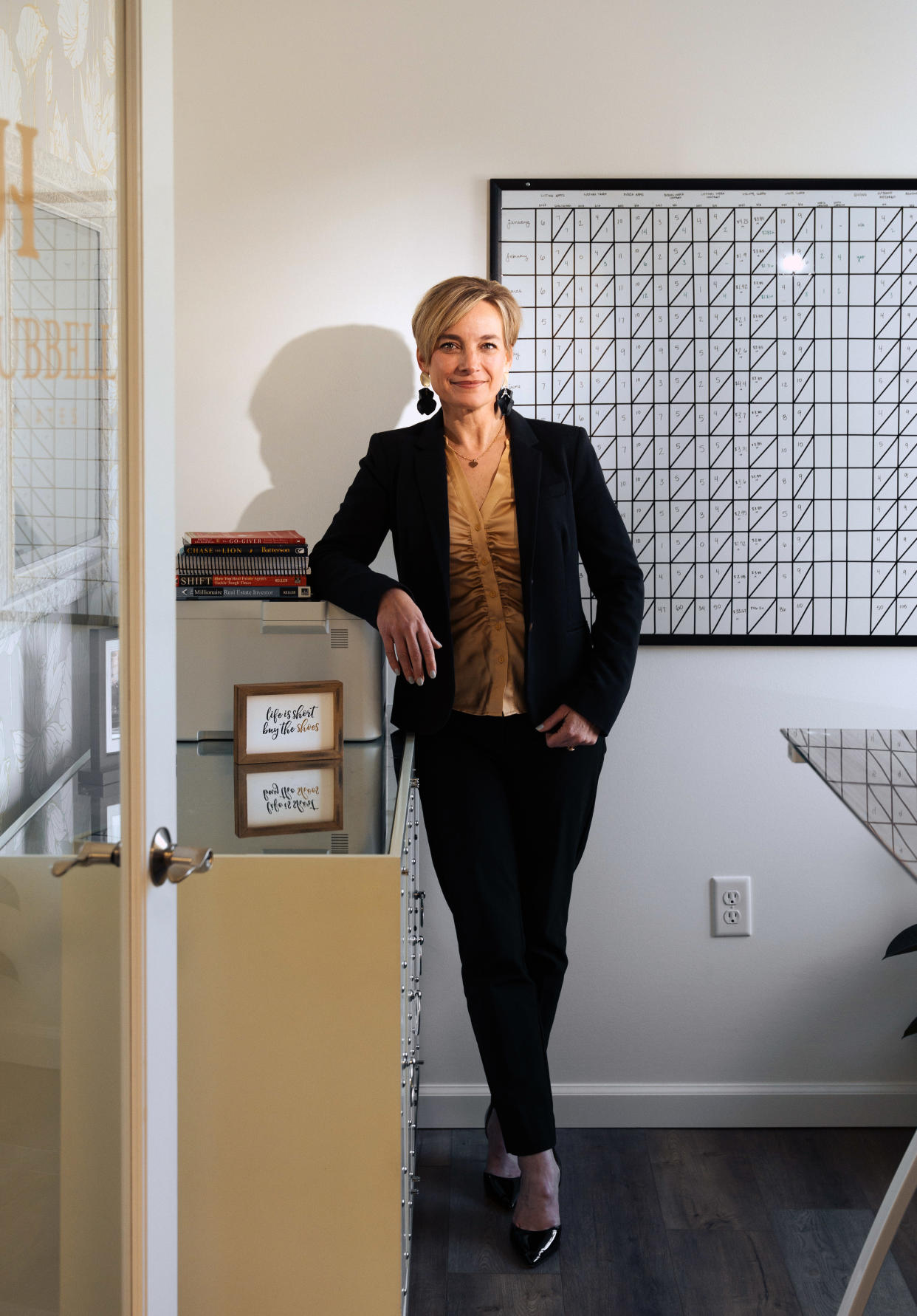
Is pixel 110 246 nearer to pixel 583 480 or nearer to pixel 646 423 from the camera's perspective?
pixel 583 480

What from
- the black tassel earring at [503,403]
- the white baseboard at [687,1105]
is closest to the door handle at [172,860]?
the black tassel earring at [503,403]

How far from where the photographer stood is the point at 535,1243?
187 centimetres

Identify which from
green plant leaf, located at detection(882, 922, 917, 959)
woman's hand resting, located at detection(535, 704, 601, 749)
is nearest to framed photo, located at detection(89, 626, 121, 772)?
woman's hand resting, located at detection(535, 704, 601, 749)

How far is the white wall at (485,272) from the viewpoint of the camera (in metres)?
2.15

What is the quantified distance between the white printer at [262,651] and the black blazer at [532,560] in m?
0.06

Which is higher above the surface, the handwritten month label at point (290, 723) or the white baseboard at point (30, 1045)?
the handwritten month label at point (290, 723)

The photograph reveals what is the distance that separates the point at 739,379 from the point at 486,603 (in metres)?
0.82

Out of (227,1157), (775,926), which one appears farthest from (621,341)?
(227,1157)

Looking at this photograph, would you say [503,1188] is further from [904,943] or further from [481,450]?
[481,450]

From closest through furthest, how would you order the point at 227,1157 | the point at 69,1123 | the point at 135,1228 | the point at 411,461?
1. the point at 69,1123
2. the point at 135,1228
3. the point at 227,1157
4. the point at 411,461

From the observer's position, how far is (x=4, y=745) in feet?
2.82

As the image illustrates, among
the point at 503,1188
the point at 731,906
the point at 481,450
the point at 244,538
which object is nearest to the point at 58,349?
the point at 244,538

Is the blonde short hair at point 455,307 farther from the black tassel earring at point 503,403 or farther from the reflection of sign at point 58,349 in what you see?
the reflection of sign at point 58,349

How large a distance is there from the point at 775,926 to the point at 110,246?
1.95 m
